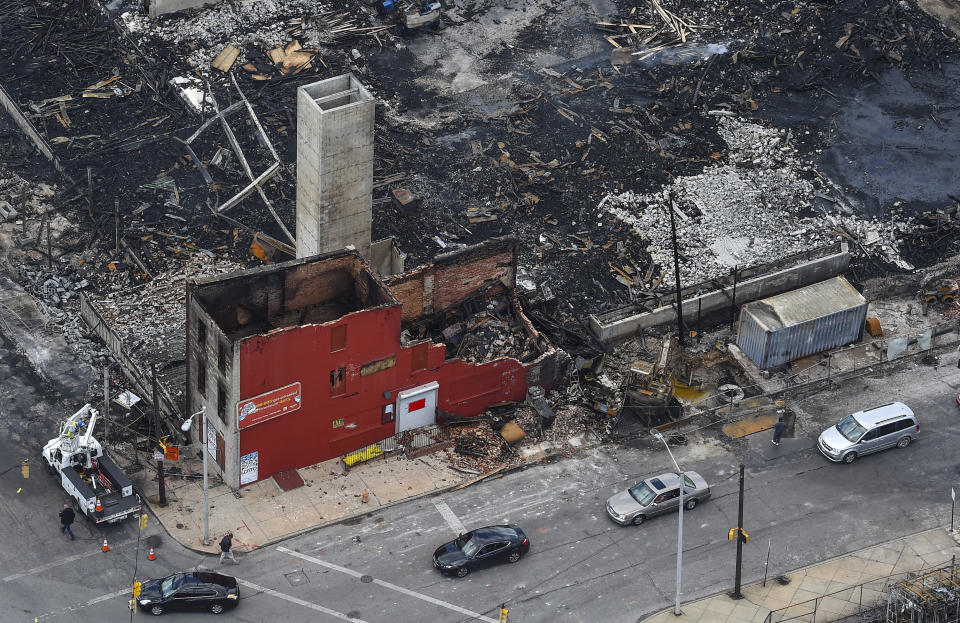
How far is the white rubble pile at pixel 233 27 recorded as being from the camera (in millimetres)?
75562

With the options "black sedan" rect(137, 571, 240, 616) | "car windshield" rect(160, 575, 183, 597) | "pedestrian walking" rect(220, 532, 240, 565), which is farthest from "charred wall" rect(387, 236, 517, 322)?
"car windshield" rect(160, 575, 183, 597)

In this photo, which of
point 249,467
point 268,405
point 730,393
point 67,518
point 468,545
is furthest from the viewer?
point 730,393

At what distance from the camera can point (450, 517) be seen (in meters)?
52.8

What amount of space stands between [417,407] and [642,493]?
937 cm

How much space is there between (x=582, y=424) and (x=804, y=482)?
8.77m

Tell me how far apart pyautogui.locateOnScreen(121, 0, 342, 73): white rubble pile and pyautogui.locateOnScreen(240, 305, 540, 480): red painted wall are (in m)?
26.9

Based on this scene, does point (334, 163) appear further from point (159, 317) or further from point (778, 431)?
point (778, 431)

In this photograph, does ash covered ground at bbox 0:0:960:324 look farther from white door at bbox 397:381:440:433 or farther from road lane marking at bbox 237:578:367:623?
road lane marking at bbox 237:578:367:623

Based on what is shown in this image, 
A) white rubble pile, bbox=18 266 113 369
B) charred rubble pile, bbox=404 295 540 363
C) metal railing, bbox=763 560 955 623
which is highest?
charred rubble pile, bbox=404 295 540 363

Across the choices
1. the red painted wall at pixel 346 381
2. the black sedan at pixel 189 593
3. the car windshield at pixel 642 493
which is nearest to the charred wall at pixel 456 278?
the red painted wall at pixel 346 381

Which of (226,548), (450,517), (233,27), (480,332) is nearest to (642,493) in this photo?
(450,517)

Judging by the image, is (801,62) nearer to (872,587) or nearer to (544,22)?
(544,22)

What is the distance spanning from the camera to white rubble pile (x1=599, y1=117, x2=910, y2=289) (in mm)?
66250

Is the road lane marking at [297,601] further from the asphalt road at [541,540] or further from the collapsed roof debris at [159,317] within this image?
the collapsed roof debris at [159,317]
